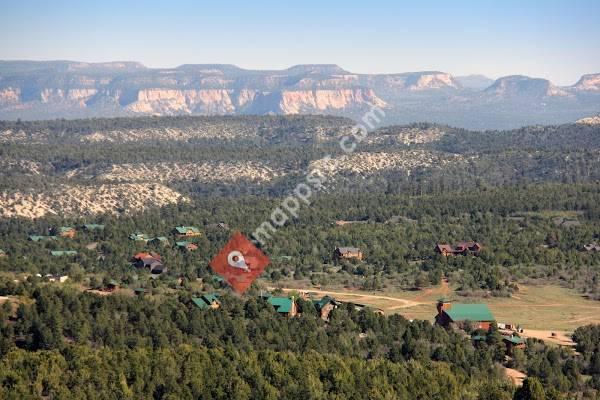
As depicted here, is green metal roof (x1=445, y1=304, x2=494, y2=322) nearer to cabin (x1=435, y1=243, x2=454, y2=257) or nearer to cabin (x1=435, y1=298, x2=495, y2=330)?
cabin (x1=435, y1=298, x2=495, y2=330)

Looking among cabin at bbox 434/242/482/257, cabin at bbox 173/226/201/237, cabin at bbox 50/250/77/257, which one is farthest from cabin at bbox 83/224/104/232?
cabin at bbox 434/242/482/257

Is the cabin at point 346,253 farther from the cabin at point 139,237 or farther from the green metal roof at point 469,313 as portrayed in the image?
the green metal roof at point 469,313

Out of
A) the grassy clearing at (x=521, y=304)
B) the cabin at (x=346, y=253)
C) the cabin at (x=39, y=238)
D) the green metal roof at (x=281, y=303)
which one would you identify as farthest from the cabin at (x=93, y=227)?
the green metal roof at (x=281, y=303)

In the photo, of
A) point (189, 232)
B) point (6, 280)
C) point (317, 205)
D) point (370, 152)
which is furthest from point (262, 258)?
point (370, 152)

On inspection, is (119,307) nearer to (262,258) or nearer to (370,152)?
(262,258)

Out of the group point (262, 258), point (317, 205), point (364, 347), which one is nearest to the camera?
point (364, 347)

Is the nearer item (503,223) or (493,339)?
(493,339)

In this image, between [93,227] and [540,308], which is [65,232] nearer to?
[93,227]
